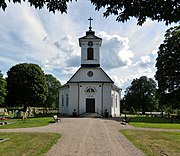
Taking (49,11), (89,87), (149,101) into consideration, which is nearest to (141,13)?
(49,11)

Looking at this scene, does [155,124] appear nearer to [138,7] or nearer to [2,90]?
[138,7]

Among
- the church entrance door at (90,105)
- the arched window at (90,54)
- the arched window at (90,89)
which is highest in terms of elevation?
the arched window at (90,54)

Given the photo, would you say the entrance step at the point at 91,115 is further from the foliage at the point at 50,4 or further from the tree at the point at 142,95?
the foliage at the point at 50,4

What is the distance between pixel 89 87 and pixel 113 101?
17.3 feet

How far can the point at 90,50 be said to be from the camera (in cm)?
4509

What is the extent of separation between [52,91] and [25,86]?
35.4 metres

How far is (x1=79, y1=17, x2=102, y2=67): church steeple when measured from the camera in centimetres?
4444

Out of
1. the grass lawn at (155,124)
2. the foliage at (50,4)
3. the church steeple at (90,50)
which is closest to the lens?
the foliage at (50,4)

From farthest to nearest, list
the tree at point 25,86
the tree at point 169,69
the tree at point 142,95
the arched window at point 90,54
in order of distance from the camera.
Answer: the tree at point 142,95 → the tree at point 25,86 → the arched window at point 90,54 → the tree at point 169,69

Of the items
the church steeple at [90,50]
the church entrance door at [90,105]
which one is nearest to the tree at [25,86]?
the church steeple at [90,50]

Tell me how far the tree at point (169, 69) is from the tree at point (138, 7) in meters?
33.0

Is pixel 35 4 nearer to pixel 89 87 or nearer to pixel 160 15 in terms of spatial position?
pixel 160 15

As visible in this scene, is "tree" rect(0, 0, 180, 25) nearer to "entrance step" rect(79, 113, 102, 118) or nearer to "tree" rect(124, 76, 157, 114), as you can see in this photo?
"entrance step" rect(79, 113, 102, 118)

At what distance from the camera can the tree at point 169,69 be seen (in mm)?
36219
